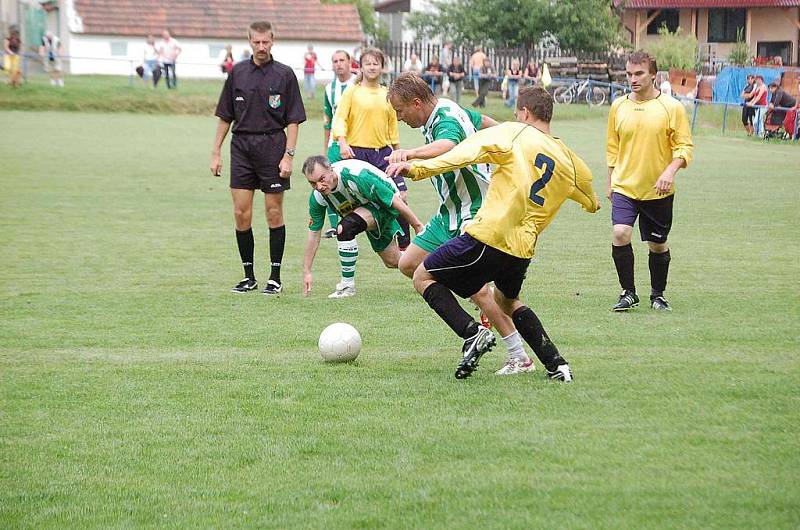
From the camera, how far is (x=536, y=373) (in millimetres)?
6891

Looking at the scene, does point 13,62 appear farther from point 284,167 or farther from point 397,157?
point 397,157

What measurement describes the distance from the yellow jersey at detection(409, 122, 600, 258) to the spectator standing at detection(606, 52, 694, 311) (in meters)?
2.86

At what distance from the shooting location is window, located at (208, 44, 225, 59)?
2180 inches

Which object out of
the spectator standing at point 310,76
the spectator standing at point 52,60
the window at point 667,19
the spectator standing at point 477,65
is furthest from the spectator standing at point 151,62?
the window at point 667,19

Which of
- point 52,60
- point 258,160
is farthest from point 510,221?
point 52,60

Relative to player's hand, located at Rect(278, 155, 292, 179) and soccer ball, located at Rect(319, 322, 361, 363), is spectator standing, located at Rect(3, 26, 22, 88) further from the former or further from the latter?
soccer ball, located at Rect(319, 322, 361, 363)

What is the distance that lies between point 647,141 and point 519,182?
3.29 m

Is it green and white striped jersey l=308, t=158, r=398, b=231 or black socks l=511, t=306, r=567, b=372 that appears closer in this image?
black socks l=511, t=306, r=567, b=372

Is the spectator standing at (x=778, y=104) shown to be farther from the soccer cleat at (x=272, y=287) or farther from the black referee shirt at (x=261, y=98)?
the soccer cleat at (x=272, y=287)

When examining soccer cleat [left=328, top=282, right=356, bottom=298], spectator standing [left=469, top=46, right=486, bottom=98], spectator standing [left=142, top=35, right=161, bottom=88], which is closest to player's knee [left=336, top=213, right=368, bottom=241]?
soccer cleat [left=328, top=282, right=356, bottom=298]

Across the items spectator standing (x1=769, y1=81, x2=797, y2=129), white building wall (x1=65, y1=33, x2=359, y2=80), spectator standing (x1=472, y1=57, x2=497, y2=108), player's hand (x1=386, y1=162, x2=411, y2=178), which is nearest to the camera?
player's hand (x1=386, y1=162, x2=411, y2=178)

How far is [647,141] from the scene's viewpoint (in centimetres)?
923

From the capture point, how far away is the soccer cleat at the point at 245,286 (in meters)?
10.2

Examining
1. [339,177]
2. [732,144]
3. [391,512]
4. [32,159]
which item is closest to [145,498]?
[391,512]
